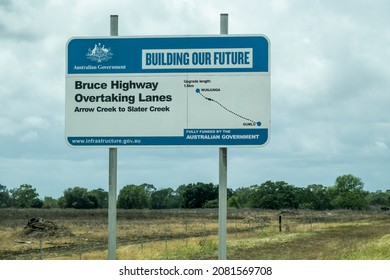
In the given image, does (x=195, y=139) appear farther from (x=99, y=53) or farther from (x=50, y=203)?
(x=50, y=203)

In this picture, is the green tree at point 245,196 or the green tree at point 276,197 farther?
the green tree at point 245,196

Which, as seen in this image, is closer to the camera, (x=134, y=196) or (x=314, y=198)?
(x=134, y=196)

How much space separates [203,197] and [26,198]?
3776 cm

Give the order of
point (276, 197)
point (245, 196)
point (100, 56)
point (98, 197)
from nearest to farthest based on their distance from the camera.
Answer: point (100, 56) < point (98, 197) < point (276, 197) < point (245, 196)

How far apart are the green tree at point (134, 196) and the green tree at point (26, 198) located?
739 inches

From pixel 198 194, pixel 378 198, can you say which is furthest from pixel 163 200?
pixel 378 198

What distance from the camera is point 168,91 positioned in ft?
29.5

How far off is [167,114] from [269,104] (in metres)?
1.57

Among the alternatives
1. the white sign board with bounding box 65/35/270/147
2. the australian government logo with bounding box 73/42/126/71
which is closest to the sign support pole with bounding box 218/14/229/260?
the white sign board with bounding box 65/35/270/147

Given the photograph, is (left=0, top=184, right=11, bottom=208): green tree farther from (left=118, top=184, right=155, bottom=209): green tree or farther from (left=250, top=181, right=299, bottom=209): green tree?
(left=250, top=181, right=299, bottom=209): green tree

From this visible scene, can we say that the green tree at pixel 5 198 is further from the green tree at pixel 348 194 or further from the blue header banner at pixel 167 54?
the blue header banner at pixel 167 54

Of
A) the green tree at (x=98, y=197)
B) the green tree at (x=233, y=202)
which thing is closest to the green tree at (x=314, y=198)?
the green tree at (x=233, y=202)

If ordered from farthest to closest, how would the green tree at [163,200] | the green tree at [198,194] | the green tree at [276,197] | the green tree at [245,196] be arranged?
the green tree at [245,196] → the green tree at [276,197] → the green tree at [163,200] → the green tree at [198,194]

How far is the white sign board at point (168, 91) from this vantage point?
8820 millimetres
